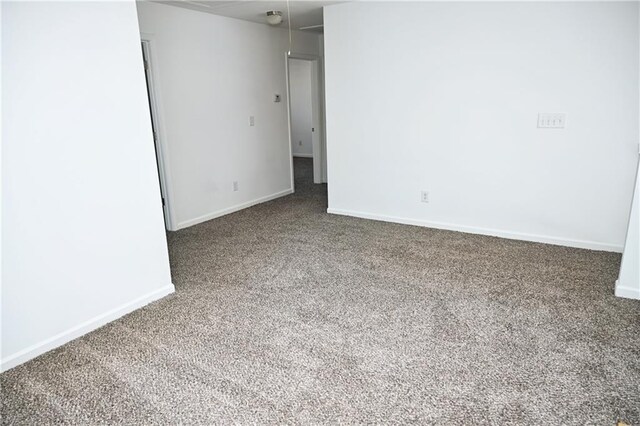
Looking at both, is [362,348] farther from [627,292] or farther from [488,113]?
[488,113]

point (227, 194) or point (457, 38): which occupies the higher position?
point (457, 38)

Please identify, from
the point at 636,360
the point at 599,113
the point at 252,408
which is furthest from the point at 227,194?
the point at 636,360

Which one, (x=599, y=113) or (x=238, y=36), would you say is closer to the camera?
(x=599, y=113)

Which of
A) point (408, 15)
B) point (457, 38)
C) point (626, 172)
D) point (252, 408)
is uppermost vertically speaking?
point (408, 15)

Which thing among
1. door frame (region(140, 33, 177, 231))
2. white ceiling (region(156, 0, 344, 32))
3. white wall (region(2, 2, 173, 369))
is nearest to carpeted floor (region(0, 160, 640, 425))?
white wall (region(2, 2, 173, 369))

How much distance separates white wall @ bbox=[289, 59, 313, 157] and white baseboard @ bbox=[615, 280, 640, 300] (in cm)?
711

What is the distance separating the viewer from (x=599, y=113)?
132 inches

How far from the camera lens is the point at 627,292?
274 centimetres

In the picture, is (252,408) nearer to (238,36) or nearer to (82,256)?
(82,256)

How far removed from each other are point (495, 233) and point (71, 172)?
3546 mm

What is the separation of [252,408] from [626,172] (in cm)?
337

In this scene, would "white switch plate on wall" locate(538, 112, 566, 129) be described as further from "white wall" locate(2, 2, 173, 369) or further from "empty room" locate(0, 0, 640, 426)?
"white wall" locate(2, 2, 173, 369)

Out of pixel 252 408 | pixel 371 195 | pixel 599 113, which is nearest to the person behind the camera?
pixel 252 408

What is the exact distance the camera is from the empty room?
2.01 metres
